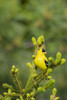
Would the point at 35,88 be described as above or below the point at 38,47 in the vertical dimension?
below

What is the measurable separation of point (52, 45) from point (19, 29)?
1.21 metres

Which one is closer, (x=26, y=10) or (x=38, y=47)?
(x=38, y=47)

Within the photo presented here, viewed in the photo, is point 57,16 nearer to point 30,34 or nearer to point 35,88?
point 30,34

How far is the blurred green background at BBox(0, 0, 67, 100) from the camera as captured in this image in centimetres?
564

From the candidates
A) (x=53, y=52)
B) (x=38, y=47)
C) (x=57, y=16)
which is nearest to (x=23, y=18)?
(x=57, y=16)

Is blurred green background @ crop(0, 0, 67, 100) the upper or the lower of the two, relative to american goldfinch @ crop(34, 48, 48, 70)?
upper

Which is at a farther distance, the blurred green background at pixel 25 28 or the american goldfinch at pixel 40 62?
the blurred green background at pixel 25 28

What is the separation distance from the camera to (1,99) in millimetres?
2107

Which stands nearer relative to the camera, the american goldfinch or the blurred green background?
the american goldfinch

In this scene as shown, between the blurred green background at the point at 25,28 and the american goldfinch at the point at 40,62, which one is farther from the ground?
the blurred green background at the point at 25,28

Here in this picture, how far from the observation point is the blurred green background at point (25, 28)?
5.64 m

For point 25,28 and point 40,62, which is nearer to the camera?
point 40,62

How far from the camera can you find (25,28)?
5.97 m

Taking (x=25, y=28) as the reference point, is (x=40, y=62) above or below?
below
